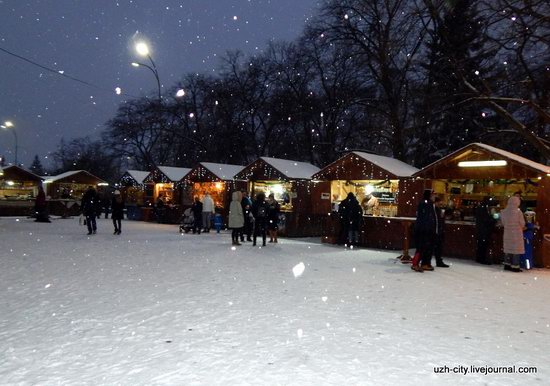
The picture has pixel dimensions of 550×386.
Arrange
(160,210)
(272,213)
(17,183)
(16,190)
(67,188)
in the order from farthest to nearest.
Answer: (67,188), (17,183), (16,190), (160,210), (272,213)

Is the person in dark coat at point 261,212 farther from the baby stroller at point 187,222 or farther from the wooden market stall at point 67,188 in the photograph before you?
the wooden market stall at point 67,188

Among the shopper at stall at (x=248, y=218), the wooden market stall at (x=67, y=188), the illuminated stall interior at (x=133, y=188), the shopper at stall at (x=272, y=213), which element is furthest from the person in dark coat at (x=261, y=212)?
the wooden market stall at (x=67, y=188)

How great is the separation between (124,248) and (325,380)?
1027 cm

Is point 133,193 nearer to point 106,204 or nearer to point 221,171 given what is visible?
point 106,204

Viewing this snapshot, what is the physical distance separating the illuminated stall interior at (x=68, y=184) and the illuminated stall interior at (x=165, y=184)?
843 cm

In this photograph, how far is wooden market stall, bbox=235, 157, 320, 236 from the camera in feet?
62.6

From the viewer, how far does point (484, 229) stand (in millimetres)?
11875

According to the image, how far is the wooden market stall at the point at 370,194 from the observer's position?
14953mm

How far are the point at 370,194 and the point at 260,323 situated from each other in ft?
39.1

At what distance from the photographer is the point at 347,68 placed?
109 feet

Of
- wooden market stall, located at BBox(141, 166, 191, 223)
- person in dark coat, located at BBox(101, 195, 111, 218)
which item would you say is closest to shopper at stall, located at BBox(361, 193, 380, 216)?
wooden market stall, located at BBox(141, 166, 191, 223)

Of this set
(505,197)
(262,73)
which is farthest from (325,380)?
(262,73)


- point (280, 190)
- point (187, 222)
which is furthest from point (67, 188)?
point (280, 190)

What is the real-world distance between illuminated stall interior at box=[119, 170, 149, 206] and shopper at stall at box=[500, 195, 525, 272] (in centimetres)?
2362
